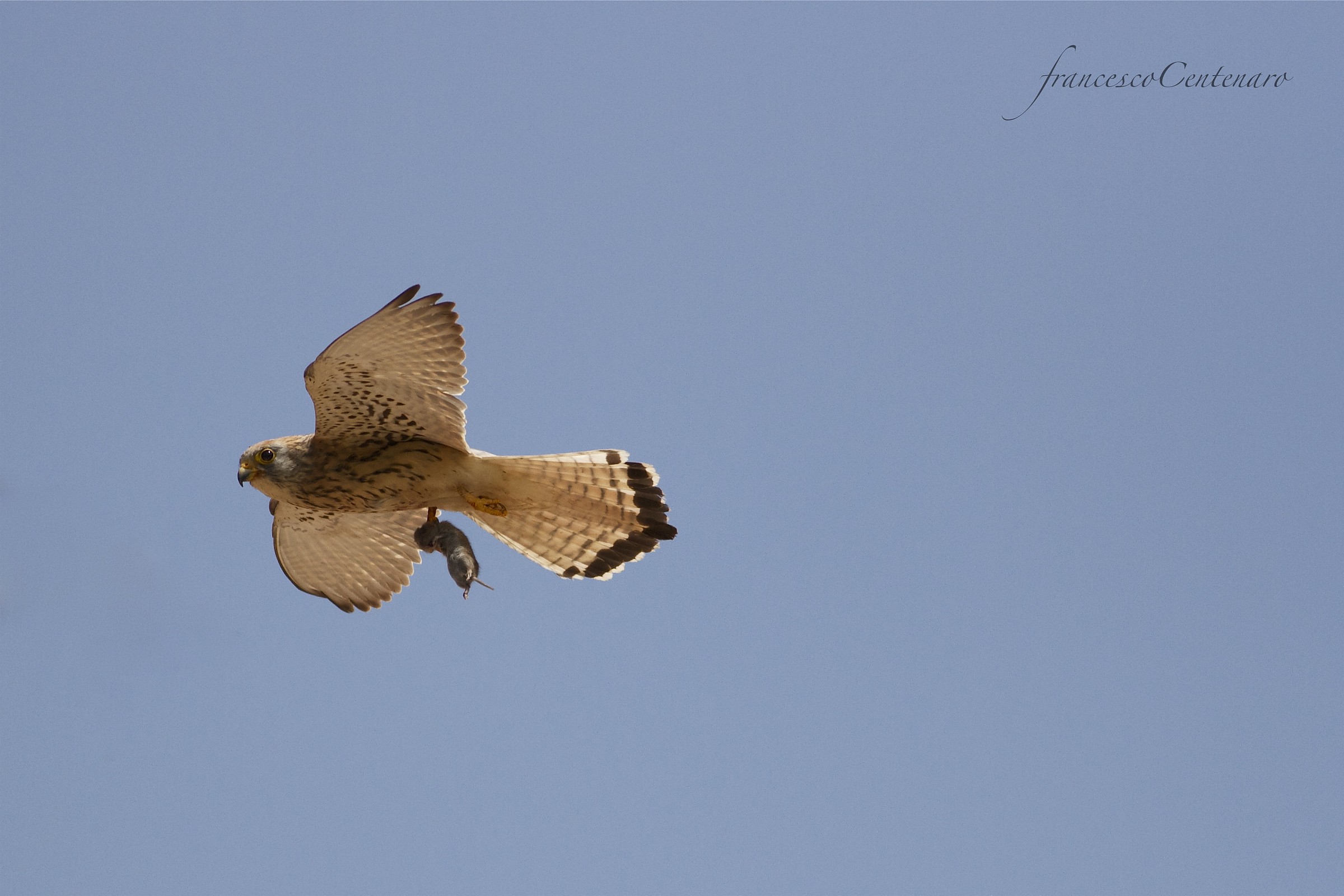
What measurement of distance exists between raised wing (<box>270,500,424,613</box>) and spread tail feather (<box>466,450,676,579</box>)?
3.08 ft

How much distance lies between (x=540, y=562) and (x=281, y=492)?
4.85 feet

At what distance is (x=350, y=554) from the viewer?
9.12 m

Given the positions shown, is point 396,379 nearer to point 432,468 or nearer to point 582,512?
point 432,468

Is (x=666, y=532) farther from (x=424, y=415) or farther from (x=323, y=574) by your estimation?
(x=323, y=574)

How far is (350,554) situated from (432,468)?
5.11 ft

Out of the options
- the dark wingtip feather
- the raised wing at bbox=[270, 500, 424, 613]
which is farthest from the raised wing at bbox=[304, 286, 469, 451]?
the raised wing at bbox=[270, 500, 424, 613]

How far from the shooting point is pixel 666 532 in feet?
26.0

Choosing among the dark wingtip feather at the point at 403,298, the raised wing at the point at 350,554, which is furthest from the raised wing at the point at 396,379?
the raised wing at the point at 350,554

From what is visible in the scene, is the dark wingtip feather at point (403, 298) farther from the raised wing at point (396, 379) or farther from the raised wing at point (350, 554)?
the raised wing at point (350, 554)

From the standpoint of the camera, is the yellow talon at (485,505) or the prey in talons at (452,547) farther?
the yellow talon at (485,505)

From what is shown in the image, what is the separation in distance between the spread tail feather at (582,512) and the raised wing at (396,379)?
1.47 ft

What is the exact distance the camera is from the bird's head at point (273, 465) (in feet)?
25.2

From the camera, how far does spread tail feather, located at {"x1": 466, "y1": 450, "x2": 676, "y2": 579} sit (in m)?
7.76

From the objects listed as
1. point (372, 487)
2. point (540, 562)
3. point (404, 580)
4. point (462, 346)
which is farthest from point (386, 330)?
point (404, 580)
